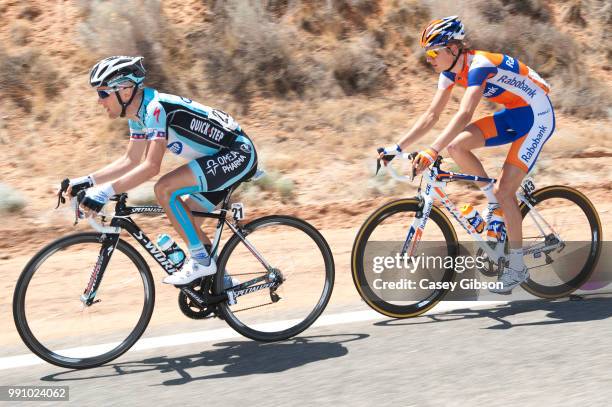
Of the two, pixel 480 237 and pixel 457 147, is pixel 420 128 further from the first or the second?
pixel 480 237

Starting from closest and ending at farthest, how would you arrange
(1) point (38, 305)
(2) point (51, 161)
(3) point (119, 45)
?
(1) point (38, 305) < (2) point (51, 161) < (3) point (119, 45)

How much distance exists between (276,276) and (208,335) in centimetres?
69

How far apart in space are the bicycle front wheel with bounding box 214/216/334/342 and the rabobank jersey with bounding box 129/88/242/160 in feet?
2.14

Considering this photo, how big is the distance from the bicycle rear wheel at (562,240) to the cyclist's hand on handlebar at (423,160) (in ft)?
3.88

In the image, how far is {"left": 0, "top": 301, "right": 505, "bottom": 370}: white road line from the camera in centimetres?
580

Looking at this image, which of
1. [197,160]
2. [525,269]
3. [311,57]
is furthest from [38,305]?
[311,57]

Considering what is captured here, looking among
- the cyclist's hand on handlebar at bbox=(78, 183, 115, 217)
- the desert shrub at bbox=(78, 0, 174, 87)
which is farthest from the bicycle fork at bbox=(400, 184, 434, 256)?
the desert shrub at bbox=(78, 0, 174, 87)

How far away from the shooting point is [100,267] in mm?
5711

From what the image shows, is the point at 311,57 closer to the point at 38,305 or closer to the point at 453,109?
the point at 453,109

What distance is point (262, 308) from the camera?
629 centimetres

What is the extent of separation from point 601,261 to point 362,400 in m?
3.56

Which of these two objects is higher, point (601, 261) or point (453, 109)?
point (453, 109)

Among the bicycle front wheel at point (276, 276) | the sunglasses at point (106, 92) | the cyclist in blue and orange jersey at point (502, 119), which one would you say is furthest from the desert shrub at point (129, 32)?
the sunglasses at point (106, 92)

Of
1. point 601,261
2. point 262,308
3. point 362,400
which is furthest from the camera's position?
point 601,261
